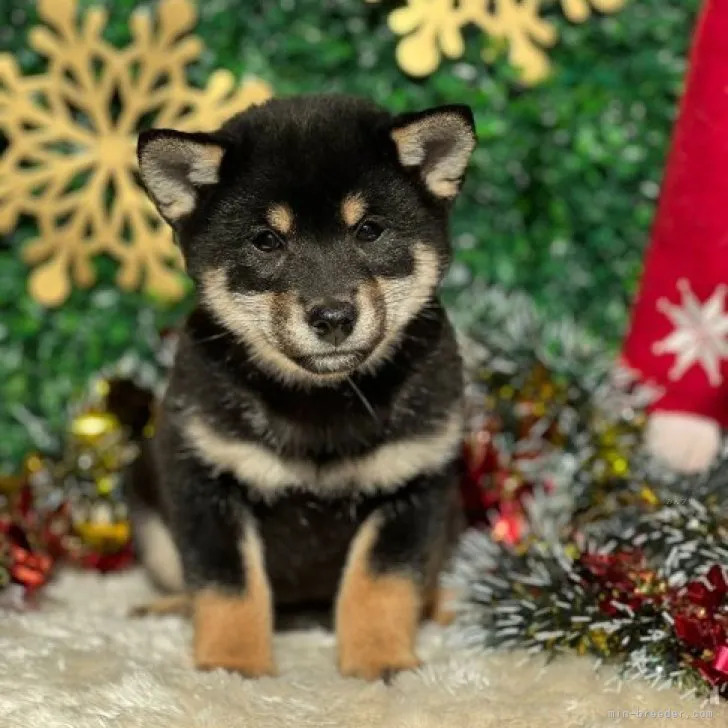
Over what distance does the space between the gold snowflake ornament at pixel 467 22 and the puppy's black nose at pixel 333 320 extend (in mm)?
835

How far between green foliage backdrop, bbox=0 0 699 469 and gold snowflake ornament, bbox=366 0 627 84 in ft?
0.20

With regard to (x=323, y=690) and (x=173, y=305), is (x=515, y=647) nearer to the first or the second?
(x=323, y=690)

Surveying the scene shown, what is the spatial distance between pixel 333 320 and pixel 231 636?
549 mm

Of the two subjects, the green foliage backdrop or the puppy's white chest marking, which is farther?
the green foliage backdrop

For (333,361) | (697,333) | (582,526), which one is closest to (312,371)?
(333,361)

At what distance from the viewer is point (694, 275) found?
82.4 inches

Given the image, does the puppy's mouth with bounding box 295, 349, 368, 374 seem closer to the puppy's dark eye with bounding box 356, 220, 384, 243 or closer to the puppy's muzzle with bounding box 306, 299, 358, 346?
the puppy's muzzle with bounding box 306, 299, 358, 346

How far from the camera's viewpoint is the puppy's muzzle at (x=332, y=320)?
5.01 feet

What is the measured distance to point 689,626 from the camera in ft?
5.13

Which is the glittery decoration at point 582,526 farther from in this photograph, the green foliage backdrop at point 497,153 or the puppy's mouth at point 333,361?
the puppy's mouth at point 333,361

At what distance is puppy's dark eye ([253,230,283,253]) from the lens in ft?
5.29

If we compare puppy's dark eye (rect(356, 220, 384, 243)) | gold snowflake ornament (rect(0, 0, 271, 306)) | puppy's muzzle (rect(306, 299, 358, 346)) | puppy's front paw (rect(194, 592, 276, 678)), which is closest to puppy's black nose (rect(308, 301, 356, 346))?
puppy's muzzle (rect(306, 299, 358, 346))

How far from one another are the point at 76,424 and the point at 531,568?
1017 mm

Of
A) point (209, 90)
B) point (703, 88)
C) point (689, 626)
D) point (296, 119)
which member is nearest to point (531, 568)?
point (689, 626)
